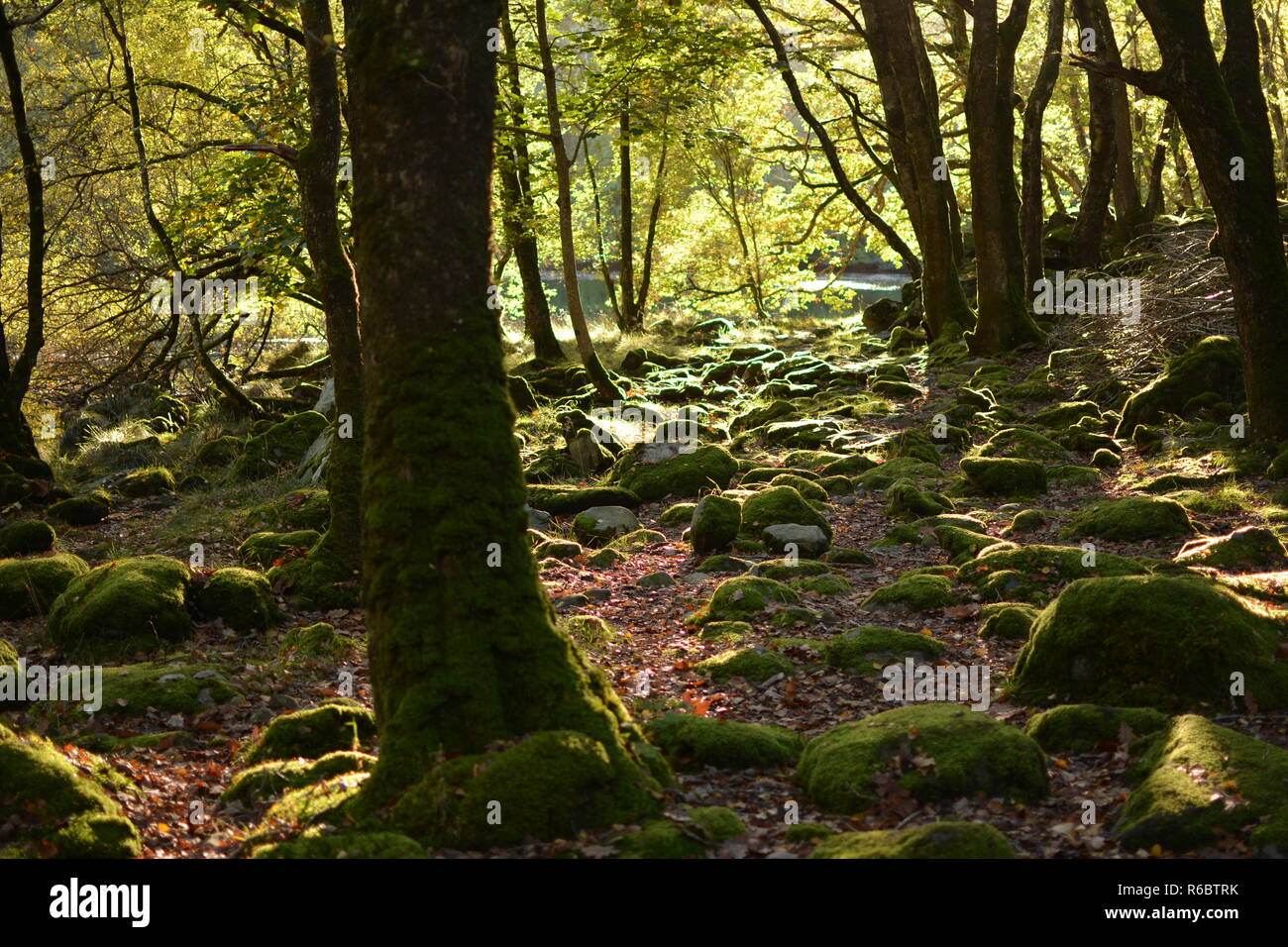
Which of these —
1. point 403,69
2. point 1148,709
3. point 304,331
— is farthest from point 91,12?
point 1148,709

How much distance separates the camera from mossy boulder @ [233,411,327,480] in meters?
14.7

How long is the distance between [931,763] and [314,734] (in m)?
3.16

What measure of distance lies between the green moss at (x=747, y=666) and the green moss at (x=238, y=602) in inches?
145

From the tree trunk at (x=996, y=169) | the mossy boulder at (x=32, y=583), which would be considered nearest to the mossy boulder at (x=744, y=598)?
the mossy boulder at (x=32, y=583)

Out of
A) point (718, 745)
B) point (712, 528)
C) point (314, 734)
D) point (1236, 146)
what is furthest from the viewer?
point (712, 528)

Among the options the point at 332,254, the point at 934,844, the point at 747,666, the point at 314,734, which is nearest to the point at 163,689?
the point at 314,734

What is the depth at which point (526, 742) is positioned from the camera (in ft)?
14.5

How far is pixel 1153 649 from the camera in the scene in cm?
593

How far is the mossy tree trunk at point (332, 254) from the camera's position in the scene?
884cm

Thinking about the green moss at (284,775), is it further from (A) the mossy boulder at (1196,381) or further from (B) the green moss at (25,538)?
(A) the mossy boulder at (1196,381)

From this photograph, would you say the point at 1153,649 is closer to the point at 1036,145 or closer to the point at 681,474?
the point at 681,474

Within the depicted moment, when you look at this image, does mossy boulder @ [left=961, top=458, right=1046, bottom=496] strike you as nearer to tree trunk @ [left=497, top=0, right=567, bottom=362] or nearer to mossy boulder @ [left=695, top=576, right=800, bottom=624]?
mossy boulder @ [left=695, top=576, right=800, bottom=624]

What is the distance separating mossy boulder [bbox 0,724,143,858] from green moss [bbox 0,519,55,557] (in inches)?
297

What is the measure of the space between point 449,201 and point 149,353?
18.5m
